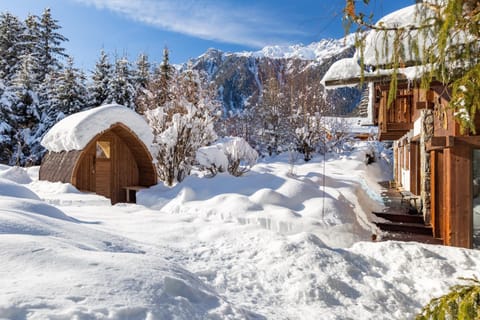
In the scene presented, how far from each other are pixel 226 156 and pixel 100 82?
1726 cm

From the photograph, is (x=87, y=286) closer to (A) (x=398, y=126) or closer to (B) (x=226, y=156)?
(B) (x=226, y=156)

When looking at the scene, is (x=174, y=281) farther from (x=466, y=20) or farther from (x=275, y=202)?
(x=275, y=202)

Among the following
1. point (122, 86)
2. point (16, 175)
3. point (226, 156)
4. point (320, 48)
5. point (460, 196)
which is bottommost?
point (460, 196)

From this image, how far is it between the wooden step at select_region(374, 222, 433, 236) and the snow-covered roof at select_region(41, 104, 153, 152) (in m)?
7.43

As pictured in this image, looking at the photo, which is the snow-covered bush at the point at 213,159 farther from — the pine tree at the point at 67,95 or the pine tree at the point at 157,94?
the pine tree at the point at 67,95

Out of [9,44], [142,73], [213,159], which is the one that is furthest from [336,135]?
[9,44]

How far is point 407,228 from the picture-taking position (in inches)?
251

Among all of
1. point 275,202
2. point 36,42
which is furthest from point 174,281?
point 36,42

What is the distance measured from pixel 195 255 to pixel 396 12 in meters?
4.03

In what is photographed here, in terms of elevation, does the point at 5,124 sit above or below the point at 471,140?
Result: above

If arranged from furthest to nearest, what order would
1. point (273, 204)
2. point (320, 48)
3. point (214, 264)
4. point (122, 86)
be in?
1. point (320, 48)
2. point (122, 86)
3. point (273, 204)
4. point (214, 264)

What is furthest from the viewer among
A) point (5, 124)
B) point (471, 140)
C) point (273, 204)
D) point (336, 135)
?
point (336, 135)

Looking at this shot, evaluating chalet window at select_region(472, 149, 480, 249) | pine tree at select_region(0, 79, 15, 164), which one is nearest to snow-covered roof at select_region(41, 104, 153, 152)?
chalet window at select_region(472, 149, 480, 249)

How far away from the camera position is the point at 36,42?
88.7 feet
